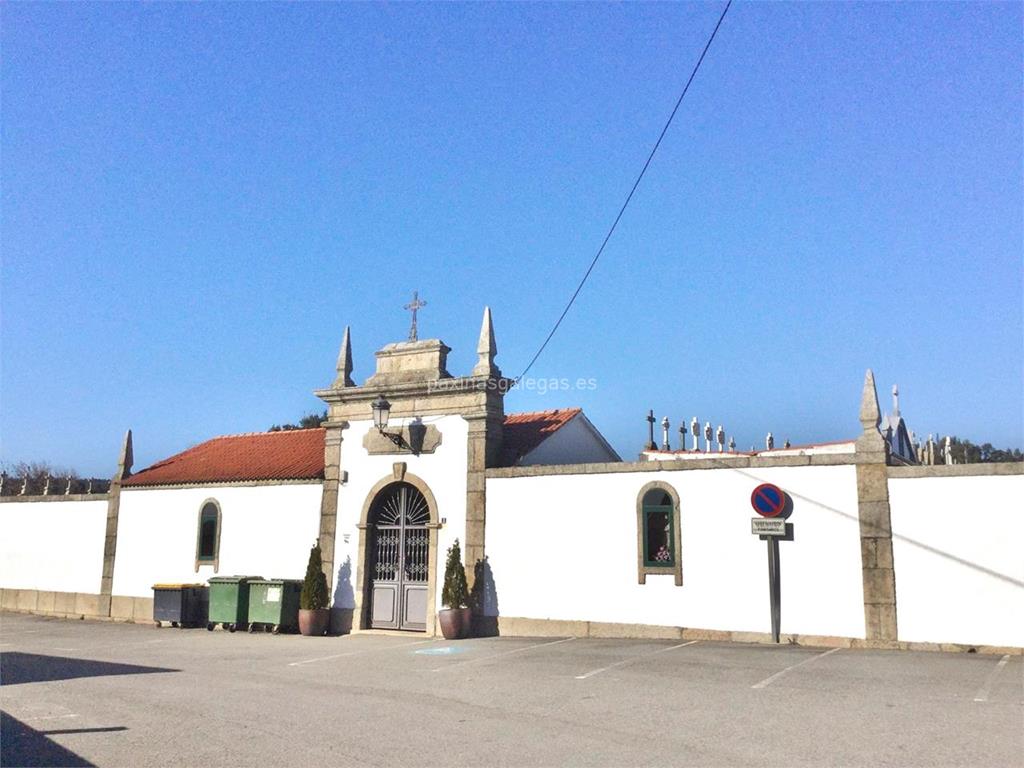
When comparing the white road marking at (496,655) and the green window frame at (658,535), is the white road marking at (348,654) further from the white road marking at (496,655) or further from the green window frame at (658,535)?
the green window frame at (658,535)

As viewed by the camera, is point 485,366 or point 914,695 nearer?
point 914,695

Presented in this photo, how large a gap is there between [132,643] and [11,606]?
10335 millimetres

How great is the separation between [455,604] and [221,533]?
6.91 meters

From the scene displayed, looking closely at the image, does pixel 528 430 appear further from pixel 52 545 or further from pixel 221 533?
pixel 52 545

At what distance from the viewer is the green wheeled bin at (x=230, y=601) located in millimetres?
17578

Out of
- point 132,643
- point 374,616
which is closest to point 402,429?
point 374,616

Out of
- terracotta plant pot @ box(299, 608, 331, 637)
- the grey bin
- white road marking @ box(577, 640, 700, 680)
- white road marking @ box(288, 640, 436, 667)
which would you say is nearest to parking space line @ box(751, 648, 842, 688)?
white road marking @ box(577, 640, 700, 680)

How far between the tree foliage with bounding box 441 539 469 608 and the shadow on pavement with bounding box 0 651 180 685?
527 cm

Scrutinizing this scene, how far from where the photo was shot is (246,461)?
2089 centimetres

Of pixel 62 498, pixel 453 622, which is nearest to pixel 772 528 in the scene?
pixel 453 622

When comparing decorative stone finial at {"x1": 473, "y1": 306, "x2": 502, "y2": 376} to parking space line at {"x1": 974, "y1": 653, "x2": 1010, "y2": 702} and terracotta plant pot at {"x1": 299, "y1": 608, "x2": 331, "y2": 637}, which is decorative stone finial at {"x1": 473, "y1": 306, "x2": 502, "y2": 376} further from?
parking space line at {"x1": 974, "y1": 653, "x2": 1010, "y2": 702}

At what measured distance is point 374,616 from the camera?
16.9m

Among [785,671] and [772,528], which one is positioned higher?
[772,528]

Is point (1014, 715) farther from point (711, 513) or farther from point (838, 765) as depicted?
point (711, 513)
